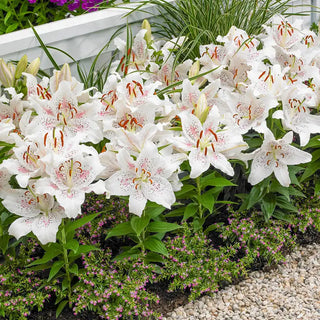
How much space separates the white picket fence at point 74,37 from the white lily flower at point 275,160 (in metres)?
1.03

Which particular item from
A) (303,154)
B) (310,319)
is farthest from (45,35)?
(310,319)

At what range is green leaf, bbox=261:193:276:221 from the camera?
2570mm

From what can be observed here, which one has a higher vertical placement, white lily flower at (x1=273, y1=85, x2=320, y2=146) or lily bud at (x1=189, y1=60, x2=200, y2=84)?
lily bud at (x1=189, y1=60, x2=200, y2=84)

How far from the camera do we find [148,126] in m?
2.16

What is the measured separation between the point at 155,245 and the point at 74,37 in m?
1.29

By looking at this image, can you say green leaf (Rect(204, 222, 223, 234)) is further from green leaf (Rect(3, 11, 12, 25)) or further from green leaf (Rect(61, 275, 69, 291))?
green leaf (Rect(3, 11, 12, 25))

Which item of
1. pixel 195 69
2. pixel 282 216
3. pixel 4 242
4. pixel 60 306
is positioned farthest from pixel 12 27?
pixel 282 216

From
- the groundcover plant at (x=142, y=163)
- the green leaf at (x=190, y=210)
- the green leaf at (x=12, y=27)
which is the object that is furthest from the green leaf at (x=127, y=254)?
the green leaf at (x=12, y=27)

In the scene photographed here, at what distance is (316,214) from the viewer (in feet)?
8.91

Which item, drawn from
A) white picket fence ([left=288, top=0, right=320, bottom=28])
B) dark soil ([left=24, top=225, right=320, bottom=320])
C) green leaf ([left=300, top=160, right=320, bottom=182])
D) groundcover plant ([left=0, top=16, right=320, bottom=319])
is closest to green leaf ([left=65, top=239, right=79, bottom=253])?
groundcover plant ([left=0, top=16, right=320, bottom=319])

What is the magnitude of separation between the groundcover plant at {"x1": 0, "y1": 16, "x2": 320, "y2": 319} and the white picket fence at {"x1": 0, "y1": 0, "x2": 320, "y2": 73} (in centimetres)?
40

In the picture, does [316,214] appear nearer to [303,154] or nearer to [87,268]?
[303,154]

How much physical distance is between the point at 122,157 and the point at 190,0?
4.29 feet

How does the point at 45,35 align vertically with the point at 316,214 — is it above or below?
above
